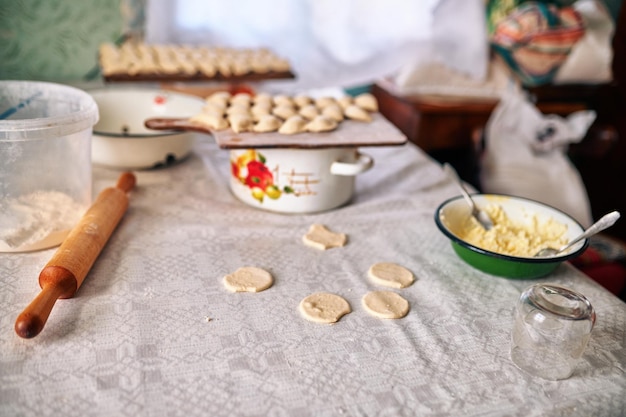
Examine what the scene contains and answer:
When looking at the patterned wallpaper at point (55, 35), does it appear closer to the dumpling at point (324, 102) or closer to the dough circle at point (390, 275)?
the dumpling at point (324, 102)

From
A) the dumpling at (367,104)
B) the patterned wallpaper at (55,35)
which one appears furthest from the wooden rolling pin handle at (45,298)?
the patterned wallpaper at (55,35)

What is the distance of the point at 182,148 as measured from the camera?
4.23 feet

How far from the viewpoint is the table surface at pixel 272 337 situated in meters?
0.65

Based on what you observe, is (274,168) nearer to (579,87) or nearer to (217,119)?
(217,119)

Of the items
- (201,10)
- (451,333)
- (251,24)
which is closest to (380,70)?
(251,24)

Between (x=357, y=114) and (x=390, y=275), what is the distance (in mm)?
407

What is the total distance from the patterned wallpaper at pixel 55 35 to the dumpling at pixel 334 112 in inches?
38.9

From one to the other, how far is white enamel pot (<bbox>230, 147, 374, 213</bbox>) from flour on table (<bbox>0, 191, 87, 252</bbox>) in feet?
1.12

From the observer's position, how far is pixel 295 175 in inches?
42.2

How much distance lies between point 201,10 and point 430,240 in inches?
50.3

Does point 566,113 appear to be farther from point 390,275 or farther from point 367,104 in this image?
point 390,275

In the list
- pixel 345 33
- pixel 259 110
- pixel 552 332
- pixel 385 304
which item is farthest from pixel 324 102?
pixel 345 33

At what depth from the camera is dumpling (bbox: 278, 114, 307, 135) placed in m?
1.04

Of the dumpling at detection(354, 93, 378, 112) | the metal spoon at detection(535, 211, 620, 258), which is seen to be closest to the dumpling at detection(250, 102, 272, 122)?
the dumpling at detection(354, 93, 378, 112)
